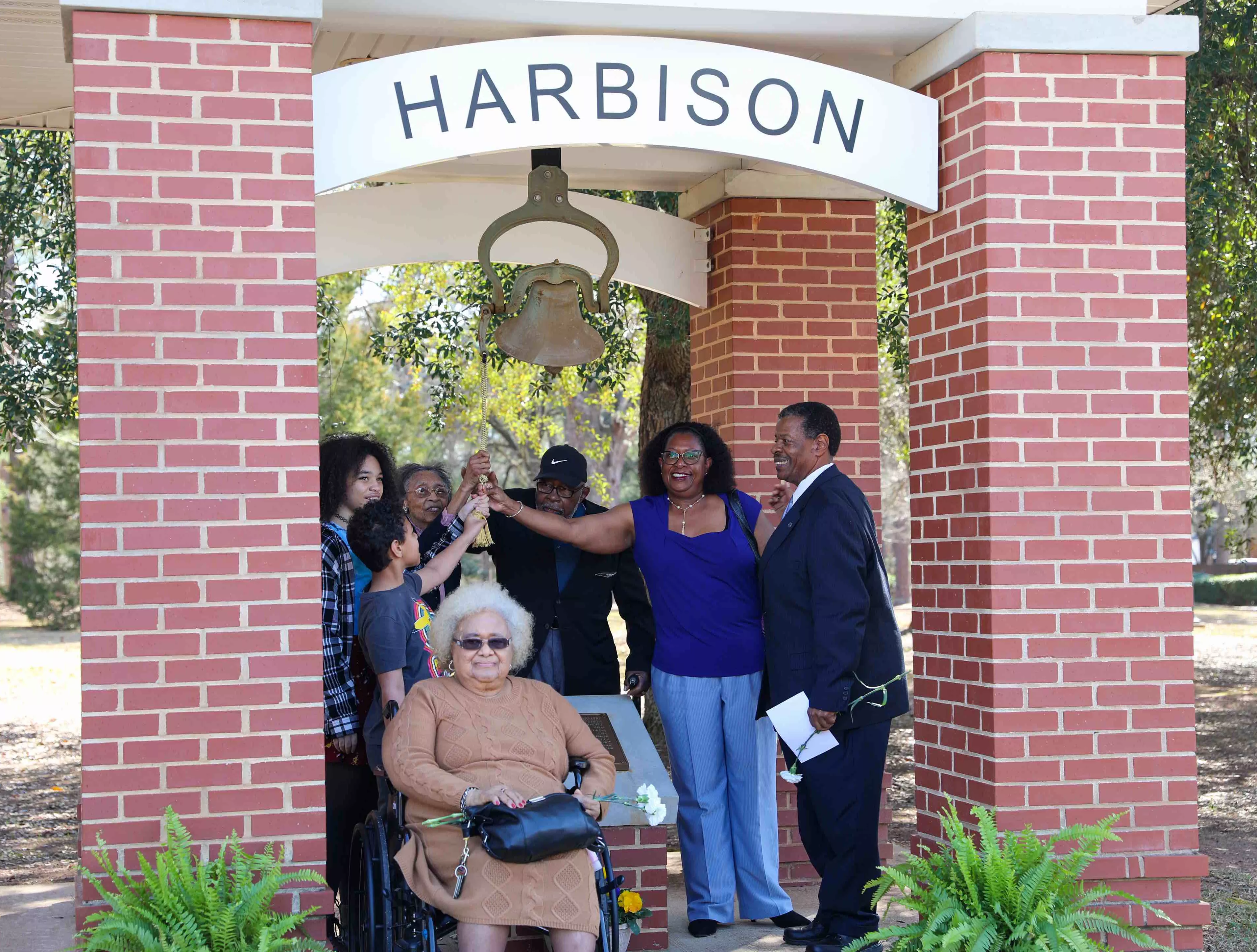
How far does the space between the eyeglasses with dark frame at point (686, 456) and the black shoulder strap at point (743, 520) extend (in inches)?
10.2

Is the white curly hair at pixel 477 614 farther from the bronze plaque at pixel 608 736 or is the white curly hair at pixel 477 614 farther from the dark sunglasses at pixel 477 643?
the bronze plaque at pixel 608 736

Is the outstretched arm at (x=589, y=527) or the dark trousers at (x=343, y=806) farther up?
the outstretched arm at (x=589, y=527)

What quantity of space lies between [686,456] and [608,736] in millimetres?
1168

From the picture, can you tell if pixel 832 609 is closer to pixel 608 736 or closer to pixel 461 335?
pixel 608 736

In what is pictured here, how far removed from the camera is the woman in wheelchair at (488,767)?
4.13m

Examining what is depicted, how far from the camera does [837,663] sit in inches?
188

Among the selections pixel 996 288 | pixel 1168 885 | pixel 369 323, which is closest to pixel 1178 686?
pixel 1168 885

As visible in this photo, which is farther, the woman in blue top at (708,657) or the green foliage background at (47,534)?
the green foliage background at (47,534)

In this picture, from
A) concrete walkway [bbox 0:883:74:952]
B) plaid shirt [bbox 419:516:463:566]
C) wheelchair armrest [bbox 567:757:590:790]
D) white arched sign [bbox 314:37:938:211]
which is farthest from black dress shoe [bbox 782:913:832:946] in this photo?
concrete walkway [bbox 0:883:74:952]

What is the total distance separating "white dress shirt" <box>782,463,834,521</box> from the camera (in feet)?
16.7

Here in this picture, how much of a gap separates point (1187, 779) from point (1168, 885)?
35cm

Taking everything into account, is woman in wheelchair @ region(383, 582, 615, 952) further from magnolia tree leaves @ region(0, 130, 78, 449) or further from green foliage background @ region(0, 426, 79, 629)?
green foliage background @ region(0, 426, 79, 629)

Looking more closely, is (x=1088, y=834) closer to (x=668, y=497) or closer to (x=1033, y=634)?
(x=1033, y=634)

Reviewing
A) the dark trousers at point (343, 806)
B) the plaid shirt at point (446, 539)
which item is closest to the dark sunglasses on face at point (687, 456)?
the plaid shirt at point (446, 539)
